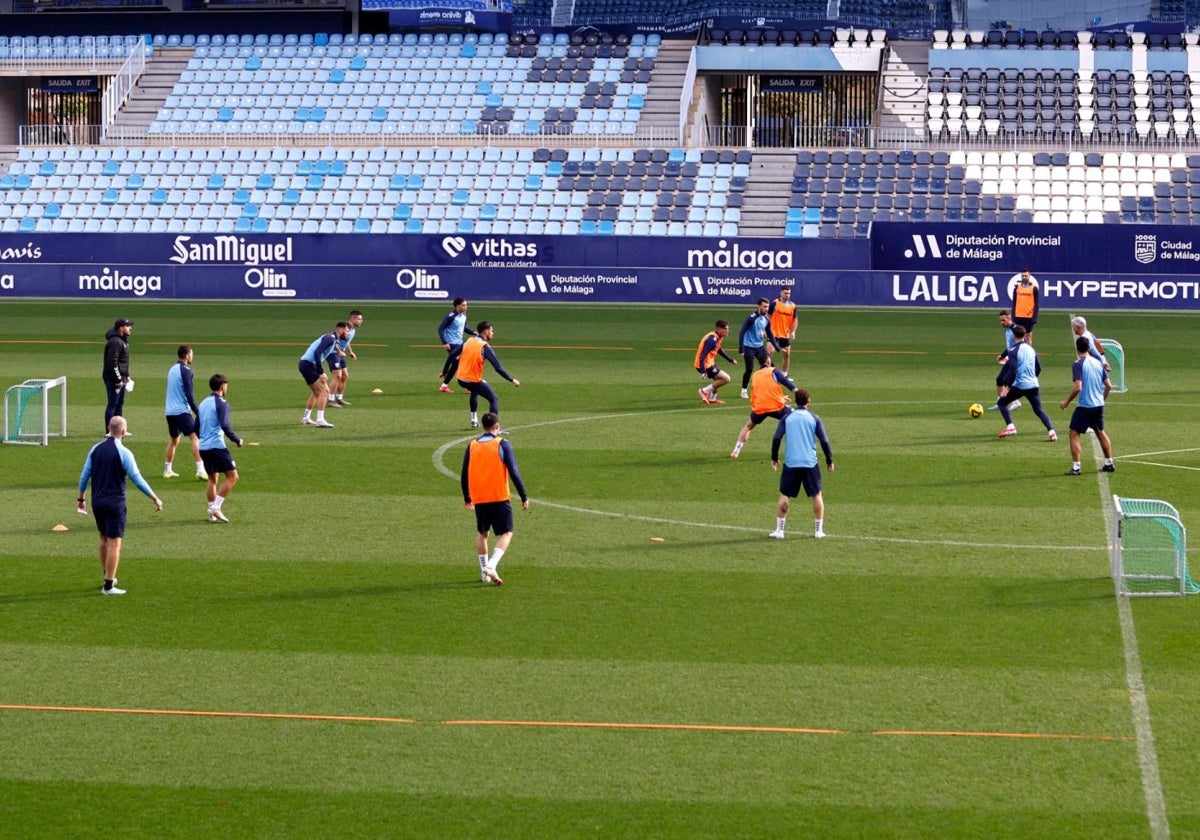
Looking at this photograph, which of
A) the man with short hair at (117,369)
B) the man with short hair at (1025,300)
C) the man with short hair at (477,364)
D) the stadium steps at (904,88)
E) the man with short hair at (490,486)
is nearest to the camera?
the man with short hair at (490,486)

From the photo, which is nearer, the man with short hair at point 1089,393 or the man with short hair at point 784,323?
the man with short hair at point 1089,393

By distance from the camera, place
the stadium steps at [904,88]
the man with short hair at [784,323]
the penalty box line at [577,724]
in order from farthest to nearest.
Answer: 1. the stadium steps at [904,88]
2. the man with short hair at [784,323]
3. the penalty box line at [577,724]

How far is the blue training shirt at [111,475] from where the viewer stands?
1482cm

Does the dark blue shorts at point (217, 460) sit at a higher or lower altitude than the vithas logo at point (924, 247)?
lower

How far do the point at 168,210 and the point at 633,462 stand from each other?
33.9 m

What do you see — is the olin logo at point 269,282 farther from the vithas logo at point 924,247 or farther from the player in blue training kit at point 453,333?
the player in blue training kit at point 453,333

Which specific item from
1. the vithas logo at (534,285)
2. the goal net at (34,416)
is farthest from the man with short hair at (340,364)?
the vithas logo at (534,285)

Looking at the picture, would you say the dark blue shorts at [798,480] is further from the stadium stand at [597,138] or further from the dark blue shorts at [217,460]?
the stadium stand at [597,138]

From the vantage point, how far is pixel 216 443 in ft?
59.9

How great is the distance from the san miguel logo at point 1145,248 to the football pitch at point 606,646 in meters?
21.5

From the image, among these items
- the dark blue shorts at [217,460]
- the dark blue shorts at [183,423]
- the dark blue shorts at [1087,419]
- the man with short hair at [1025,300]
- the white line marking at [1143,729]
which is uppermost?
the man with short hair at [1025,300]

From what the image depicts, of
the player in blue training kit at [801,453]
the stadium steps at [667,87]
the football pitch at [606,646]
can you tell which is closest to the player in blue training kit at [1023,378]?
the football pitch at [606,646]

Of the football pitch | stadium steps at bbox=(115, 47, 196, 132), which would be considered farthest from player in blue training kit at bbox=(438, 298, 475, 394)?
stadium steps at bbox=(115, 47, 196, 132)

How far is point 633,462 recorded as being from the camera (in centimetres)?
2241
